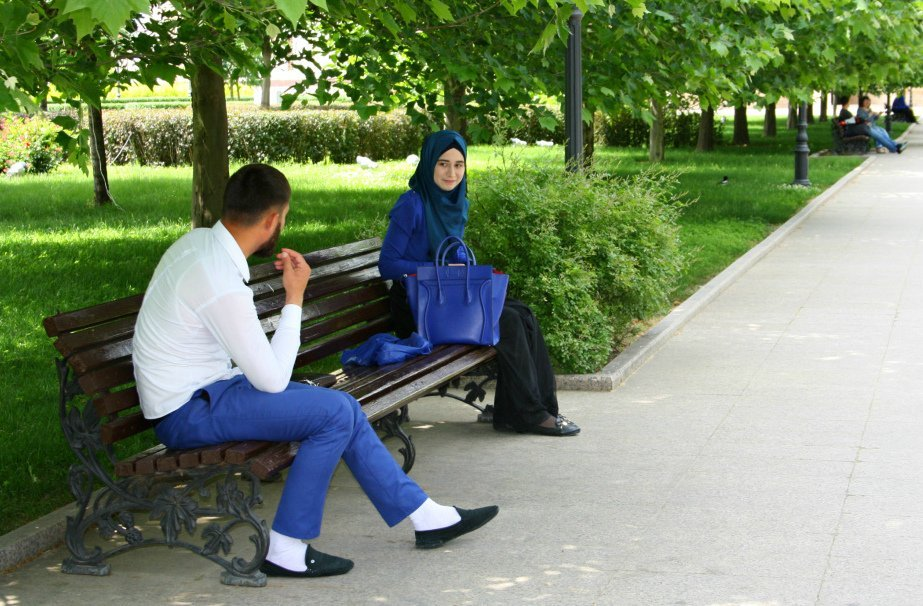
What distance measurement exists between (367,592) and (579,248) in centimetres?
395

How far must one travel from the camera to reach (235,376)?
483 centimetres

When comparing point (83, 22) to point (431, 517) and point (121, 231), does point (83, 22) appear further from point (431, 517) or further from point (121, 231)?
point (121, 231)

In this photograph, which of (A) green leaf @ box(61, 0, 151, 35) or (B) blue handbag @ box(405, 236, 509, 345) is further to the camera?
(B) blue handbag @ box(405, 236, 509, 345)

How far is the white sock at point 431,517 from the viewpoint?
4824 mm

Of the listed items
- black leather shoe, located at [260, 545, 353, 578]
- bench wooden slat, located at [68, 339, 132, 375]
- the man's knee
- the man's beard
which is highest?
the man's beard

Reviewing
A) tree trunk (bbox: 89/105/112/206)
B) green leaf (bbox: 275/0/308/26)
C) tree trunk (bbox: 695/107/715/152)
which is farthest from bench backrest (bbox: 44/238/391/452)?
tree trunk (bbox: 695/107/715/152)

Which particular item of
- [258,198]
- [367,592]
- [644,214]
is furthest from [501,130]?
[367,592]

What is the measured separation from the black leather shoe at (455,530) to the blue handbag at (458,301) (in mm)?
1521

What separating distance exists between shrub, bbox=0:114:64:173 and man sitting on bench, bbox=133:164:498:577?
73.9ft

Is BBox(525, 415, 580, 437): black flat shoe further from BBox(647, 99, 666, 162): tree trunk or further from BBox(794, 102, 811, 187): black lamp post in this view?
BBox(647, 99, 666, 162): tree trunk

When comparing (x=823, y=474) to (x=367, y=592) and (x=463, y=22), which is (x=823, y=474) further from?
(x=463, y=22)

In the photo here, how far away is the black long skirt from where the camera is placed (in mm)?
6457

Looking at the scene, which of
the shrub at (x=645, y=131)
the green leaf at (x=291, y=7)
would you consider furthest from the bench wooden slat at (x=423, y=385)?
the shrub at (x=645, y=131)

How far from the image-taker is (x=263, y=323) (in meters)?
5.97
